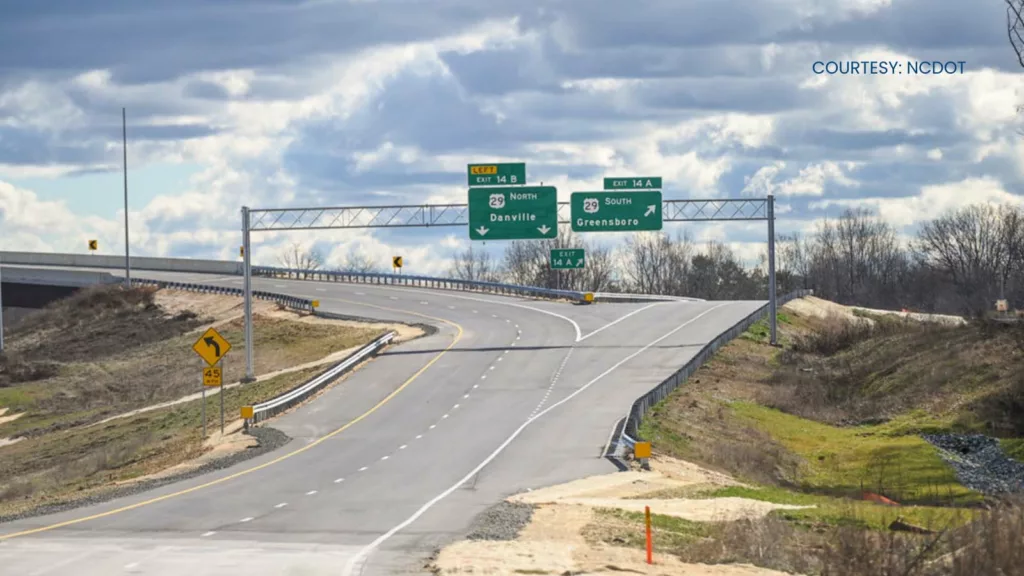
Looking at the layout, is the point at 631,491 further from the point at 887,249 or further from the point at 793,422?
the point at 887,249

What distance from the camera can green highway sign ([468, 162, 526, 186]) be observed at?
67.7 metres

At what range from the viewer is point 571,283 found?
167750 mm

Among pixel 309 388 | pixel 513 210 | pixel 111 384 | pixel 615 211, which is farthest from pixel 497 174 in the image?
pixel 111 384

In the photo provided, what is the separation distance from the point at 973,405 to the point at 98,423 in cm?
3486

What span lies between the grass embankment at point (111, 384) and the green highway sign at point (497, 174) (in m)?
12.2

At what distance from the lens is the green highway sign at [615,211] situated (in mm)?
68062

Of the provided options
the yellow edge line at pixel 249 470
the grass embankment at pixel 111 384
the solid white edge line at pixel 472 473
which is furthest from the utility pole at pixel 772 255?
the grass embankment at pixel 111 384

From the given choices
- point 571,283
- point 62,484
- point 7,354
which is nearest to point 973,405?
point 62,484

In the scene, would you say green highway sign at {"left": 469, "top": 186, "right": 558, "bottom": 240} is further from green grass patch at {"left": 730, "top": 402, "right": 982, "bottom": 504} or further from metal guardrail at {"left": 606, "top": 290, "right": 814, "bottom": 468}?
green grass patch at {"left": 730, "top": 402, "right": 982, "bottom": 504}

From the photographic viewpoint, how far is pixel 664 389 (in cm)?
5250

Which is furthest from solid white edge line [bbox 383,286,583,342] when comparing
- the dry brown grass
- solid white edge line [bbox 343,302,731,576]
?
the dry brown grass

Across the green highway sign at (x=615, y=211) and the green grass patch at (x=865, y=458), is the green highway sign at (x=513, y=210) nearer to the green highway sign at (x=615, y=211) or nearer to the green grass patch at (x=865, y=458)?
the green highway sign at (x=615, y=211)

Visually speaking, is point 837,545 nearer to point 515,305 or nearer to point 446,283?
point 515,305

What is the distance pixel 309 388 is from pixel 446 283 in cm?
5786
